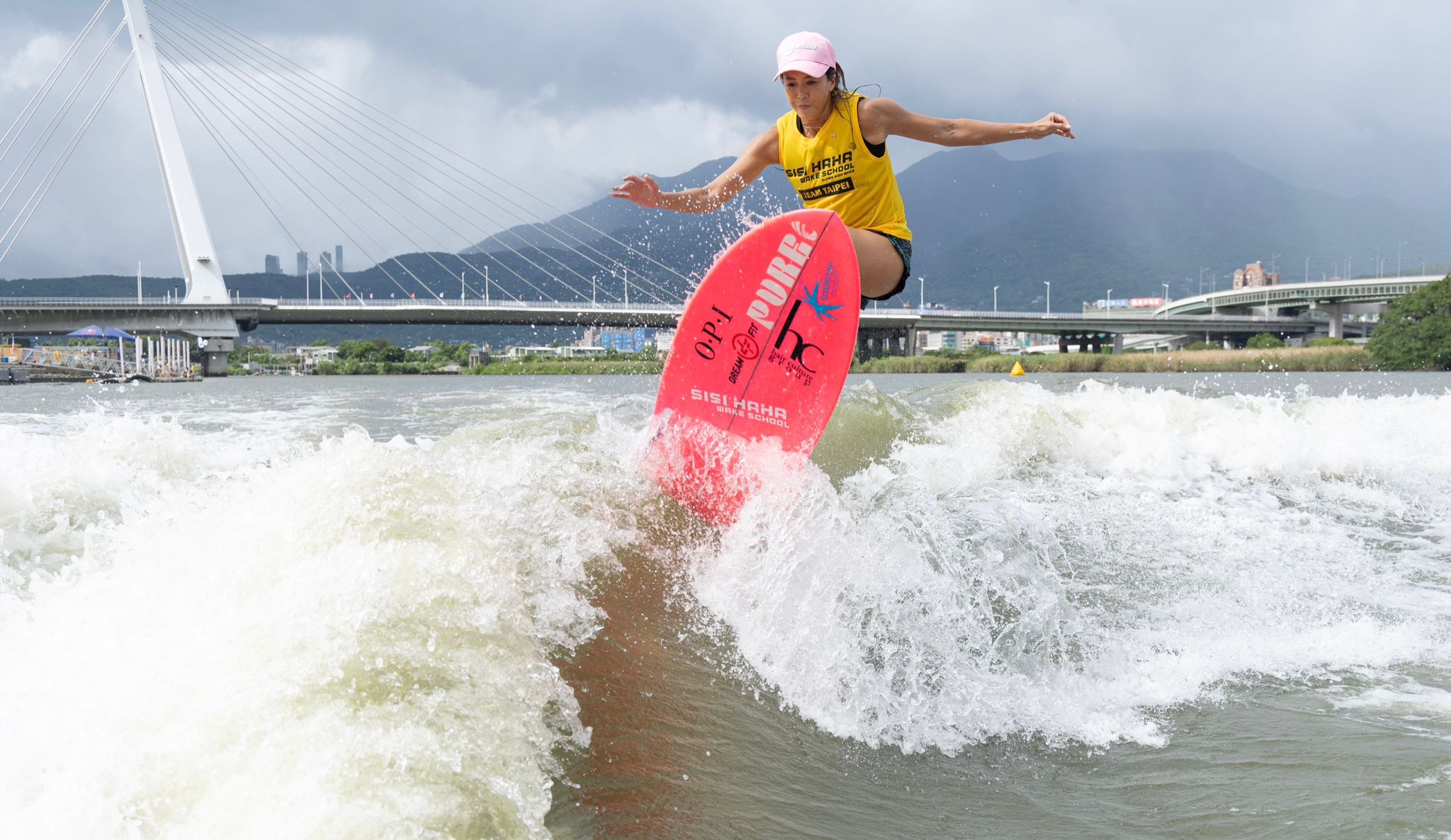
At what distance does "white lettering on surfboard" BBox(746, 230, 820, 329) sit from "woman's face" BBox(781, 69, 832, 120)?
0.56 metres

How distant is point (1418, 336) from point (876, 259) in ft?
156

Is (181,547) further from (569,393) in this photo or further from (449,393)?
(449,393)

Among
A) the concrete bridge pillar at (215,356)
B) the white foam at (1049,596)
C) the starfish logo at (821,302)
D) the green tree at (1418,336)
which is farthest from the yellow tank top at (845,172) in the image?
the green tree at (1418,336)

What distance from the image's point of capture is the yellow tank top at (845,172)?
4.45 m

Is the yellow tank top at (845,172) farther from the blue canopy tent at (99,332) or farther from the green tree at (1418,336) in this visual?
the green tree at (1418,336)

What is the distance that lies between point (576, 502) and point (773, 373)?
4.29 ft

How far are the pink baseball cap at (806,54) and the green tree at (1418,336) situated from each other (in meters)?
46.5

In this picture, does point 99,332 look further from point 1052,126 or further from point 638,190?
point 1052,126

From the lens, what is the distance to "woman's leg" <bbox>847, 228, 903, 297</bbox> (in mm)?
4629

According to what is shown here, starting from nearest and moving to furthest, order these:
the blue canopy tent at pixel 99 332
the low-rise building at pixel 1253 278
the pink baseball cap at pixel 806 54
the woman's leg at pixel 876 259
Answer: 1. the pink baseball cap at pixel 806 54
2. the woman's leg at pixel 876 259
3. the blue canopy tent at pixel 99 332
4. the low-rise building at pixel 1253 278

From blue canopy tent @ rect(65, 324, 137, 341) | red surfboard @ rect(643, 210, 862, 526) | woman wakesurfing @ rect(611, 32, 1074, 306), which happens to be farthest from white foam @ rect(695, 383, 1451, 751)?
blue canopy tent @ rect(65, 324, 137, 341)

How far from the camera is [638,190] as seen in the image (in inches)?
201

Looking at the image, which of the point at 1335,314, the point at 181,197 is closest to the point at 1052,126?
the point at 181,197

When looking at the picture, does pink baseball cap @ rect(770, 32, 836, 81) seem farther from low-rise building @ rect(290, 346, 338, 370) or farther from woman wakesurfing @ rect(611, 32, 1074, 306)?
low-rise building @ rect(290, 346, 338, 370)
